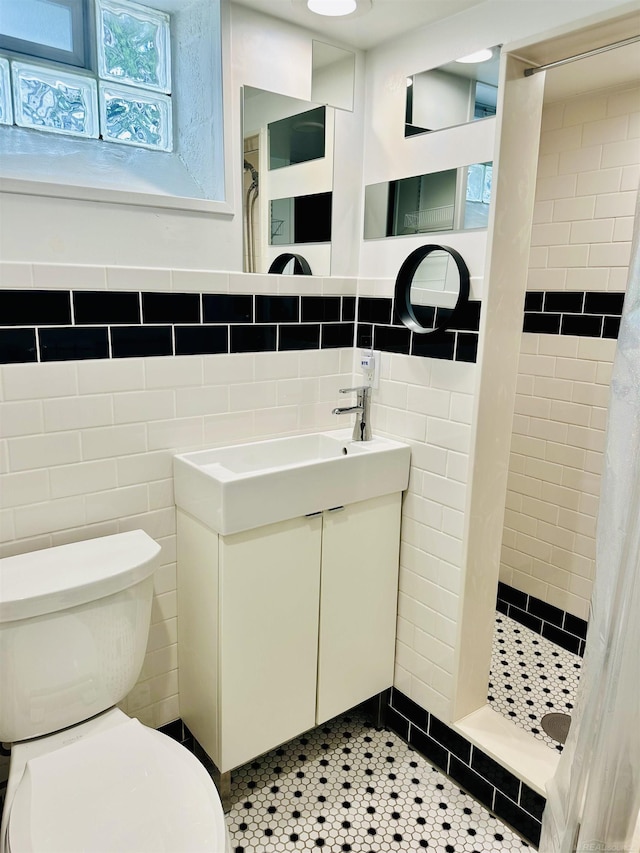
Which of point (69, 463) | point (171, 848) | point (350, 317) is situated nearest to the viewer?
point (171, 848)

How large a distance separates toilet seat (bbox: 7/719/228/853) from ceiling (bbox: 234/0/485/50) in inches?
79.4

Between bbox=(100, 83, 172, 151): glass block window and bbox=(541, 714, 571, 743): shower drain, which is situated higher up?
bbox=(100, 83, 172, 151): glass block window

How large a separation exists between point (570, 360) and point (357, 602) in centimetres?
136

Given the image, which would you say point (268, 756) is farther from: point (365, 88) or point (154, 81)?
point (365, 88)

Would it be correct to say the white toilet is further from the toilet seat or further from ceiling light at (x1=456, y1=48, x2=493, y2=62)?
ceiling light at (x1=456, y1=48, x2=493, y2=62)

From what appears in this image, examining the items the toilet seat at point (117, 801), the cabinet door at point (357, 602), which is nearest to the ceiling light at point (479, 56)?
the cabinet door at point (357, 602)

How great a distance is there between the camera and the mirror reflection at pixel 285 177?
1.83m

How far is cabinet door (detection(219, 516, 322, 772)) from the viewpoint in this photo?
5.43 feet

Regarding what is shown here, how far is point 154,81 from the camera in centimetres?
172

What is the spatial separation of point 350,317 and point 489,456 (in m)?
0.72

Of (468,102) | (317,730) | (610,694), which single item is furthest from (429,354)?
(317,730)

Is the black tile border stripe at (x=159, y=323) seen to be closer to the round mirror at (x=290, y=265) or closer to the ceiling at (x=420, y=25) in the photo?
the round mirror at (x=290, y=265)

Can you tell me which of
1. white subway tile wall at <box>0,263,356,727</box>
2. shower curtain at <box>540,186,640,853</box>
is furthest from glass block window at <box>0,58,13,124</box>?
shower curtain at <box>540,186,640,853</box>

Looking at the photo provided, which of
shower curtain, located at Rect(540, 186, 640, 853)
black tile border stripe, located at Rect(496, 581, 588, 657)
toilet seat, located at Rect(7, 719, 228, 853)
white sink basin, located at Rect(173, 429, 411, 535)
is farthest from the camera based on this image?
black tile border stripe, located at Rect(496, 581, 588, 657)
